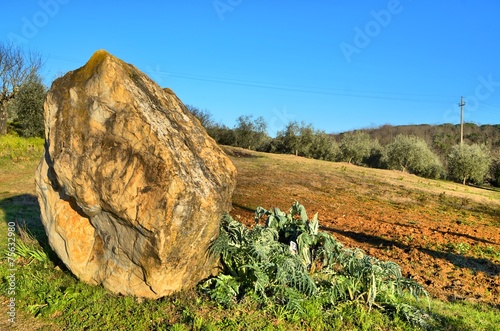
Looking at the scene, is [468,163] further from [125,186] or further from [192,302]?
[125,186]

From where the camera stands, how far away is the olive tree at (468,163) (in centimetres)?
3256

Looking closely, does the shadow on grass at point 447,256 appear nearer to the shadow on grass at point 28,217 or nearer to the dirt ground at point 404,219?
the dirt ground at point 404,219

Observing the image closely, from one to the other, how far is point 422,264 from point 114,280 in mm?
5419

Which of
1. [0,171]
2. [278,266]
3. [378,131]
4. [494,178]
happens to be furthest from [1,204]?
[378,131]

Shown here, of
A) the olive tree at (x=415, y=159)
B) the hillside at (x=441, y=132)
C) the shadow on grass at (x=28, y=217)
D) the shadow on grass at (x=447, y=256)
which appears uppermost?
the hillside at (x=441, y=132)

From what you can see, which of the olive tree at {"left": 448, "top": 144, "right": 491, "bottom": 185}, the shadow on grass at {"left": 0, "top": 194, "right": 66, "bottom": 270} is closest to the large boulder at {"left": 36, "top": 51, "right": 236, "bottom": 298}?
the shadow on grass at {"left": 0, "top": 194, "right": 66, "bottom": 270}

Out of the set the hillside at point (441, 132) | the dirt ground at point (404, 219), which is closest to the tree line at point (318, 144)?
the dirt ground at point (404, 219)

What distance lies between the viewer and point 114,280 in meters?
4.66

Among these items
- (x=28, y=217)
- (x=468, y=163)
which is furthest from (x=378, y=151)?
(x=28, y=217)

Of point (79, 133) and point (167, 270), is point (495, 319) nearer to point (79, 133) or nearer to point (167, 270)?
point (167, 270)

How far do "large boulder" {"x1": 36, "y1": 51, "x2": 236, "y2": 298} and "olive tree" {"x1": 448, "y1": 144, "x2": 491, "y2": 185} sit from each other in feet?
110

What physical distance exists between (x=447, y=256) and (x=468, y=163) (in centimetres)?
2872

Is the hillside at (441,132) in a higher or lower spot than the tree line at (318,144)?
higher

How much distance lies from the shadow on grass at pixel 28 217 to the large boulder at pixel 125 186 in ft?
3.80
